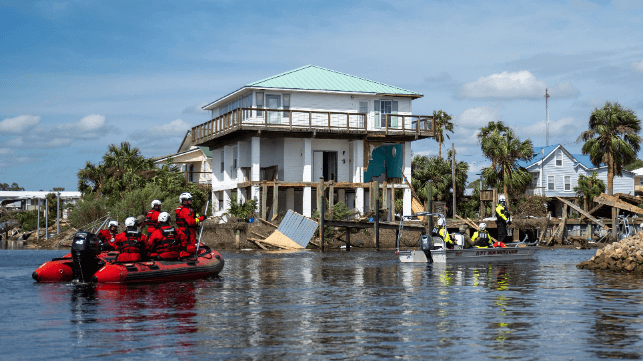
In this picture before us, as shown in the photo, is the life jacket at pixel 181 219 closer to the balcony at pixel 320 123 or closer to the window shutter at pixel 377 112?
the balcony at pixel 320 123

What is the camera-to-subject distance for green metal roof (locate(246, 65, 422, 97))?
50.9m

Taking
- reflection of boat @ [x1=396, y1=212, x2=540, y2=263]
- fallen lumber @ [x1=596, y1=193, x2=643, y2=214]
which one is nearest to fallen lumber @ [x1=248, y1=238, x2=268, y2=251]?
reflection of boat @ [x1=396, y1=212, x2=540, y2=263]

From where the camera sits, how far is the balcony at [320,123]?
4831 cm

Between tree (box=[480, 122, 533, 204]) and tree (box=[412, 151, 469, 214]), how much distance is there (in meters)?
3.73

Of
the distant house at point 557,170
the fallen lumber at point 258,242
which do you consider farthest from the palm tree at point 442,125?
the fallen lumber at point 258,242

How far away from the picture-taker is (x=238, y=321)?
13.8 metres

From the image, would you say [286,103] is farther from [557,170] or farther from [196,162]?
[557,170]

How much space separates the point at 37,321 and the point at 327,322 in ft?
17.5

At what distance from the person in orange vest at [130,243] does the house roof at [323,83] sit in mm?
28745

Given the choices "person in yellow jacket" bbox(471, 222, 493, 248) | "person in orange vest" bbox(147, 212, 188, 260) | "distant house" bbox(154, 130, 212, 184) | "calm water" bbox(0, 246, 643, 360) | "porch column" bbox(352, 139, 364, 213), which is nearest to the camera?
"calm water" bbox(0, 246, 643, 360)

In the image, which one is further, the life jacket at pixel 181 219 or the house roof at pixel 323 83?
the house roof at pixel 323 83

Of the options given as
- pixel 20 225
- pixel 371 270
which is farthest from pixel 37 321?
pixel 20 225

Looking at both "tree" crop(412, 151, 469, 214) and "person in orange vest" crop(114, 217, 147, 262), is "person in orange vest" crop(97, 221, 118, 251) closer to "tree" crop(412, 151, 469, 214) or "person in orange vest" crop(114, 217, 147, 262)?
"person in orange vest" crop(114, 217, 147, 262)

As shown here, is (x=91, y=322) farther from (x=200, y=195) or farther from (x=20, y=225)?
(x=20, y=225)
